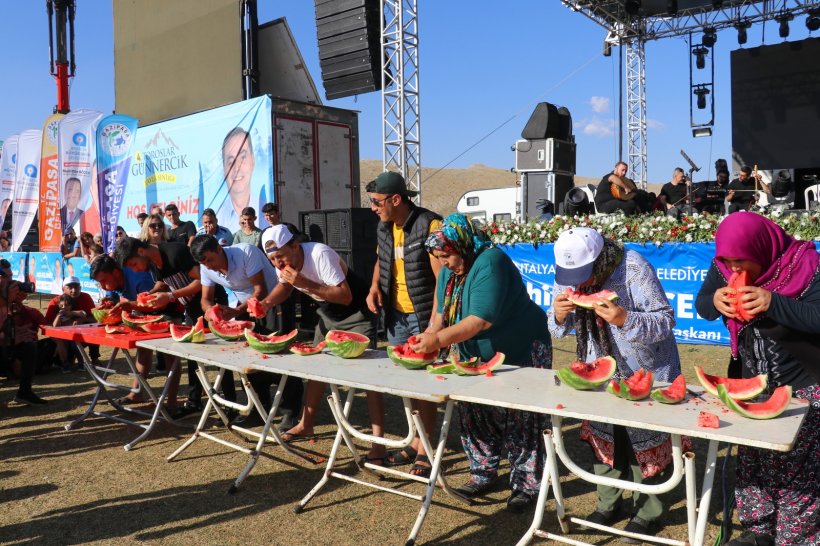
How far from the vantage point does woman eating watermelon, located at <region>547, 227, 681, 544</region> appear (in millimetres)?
3115

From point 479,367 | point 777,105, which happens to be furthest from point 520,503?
point 777,105

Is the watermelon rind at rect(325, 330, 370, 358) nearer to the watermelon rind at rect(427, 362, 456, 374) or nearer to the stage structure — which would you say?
the watermelon rind at rect(427, 362, 456, 374)

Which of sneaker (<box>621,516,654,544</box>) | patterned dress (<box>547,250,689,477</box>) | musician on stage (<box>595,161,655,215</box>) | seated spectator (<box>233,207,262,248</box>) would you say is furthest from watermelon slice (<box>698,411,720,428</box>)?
musician on stage (<box>595,161,655,215</box>)

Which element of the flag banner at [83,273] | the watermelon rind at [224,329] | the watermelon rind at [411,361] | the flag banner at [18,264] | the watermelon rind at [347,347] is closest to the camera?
the watermelon rind at [411,361]

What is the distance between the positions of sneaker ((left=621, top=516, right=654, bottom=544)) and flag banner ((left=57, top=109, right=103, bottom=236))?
508 inches

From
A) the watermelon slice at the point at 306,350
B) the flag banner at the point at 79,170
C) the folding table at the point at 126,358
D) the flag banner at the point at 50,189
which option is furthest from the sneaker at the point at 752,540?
the flag banner at the point at 50,189

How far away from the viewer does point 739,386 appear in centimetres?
283

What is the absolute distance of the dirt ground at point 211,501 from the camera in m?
3.70

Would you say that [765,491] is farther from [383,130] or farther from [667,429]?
[383,130]

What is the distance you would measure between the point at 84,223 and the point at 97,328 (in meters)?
9.69

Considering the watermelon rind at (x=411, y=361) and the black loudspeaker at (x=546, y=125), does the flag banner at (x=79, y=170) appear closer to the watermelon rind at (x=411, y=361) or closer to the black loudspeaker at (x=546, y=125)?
the black loudspeaker at (x=546, y=125)

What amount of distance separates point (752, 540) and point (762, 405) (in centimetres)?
94

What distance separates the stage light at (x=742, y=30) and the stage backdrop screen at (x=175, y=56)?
547 inches

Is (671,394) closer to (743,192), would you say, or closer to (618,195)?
(618,195)
